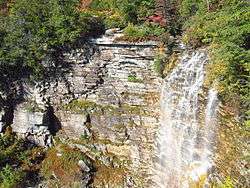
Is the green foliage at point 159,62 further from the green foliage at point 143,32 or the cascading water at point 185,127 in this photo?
the green foliage at point 143,32

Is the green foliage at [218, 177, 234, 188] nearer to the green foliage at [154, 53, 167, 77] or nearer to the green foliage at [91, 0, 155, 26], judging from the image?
the green foliage at [154, 53, 167, 77]

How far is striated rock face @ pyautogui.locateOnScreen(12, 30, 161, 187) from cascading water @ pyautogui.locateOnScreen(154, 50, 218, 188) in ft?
2.14

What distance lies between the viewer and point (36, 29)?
18.3 m

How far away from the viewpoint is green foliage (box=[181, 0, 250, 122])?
14.0m

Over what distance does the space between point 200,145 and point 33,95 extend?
7.47 m

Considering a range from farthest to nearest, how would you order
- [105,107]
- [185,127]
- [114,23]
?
[105,107]
[114,23]
[185,127]

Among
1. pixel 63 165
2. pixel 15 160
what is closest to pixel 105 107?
pixel 63 165

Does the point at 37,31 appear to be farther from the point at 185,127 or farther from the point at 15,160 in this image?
the point at 185,127

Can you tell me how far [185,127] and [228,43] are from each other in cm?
351

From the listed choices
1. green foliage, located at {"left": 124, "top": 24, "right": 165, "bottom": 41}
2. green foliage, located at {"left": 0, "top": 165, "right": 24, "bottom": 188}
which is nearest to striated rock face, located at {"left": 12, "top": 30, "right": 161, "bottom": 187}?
green foliage, located at {"left": 124, "top": 24, "right": 165, "bottom": 41}

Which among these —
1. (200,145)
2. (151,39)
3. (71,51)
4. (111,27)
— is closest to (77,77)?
(71,51)

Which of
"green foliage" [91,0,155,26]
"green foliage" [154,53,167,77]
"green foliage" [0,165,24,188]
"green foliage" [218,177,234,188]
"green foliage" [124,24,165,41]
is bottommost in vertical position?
"green foliage" [0,165,24,188]

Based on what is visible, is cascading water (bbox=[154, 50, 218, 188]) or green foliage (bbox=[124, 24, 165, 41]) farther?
green foliage (bbox=[124, 24, 165, 41])

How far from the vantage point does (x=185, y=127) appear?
16219 mm
